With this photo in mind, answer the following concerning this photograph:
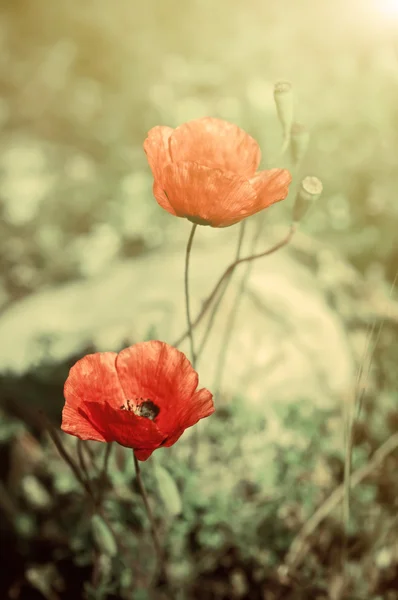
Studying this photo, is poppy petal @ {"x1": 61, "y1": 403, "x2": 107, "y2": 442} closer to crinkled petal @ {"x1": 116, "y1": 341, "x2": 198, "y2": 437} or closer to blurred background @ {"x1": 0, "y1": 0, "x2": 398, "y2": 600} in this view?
crinkled petal @ {"x1": 116, "y1": 341, "x2": 198, "y2": 437}

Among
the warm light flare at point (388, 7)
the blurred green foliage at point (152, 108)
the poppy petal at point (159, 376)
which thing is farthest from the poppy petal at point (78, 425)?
the warm light flare at point (388, 7)

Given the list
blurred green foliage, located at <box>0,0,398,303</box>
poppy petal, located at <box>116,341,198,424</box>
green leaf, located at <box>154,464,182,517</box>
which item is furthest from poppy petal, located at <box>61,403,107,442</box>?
blurred green foliage, located at <box>0,0,398,303</box>

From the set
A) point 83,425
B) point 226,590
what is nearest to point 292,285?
point 226,590

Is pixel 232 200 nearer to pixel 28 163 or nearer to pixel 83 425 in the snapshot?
pixel 83 425

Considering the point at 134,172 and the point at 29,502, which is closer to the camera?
the point at 29,502

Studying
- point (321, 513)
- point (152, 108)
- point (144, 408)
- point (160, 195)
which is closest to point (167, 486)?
point (144, 408)
